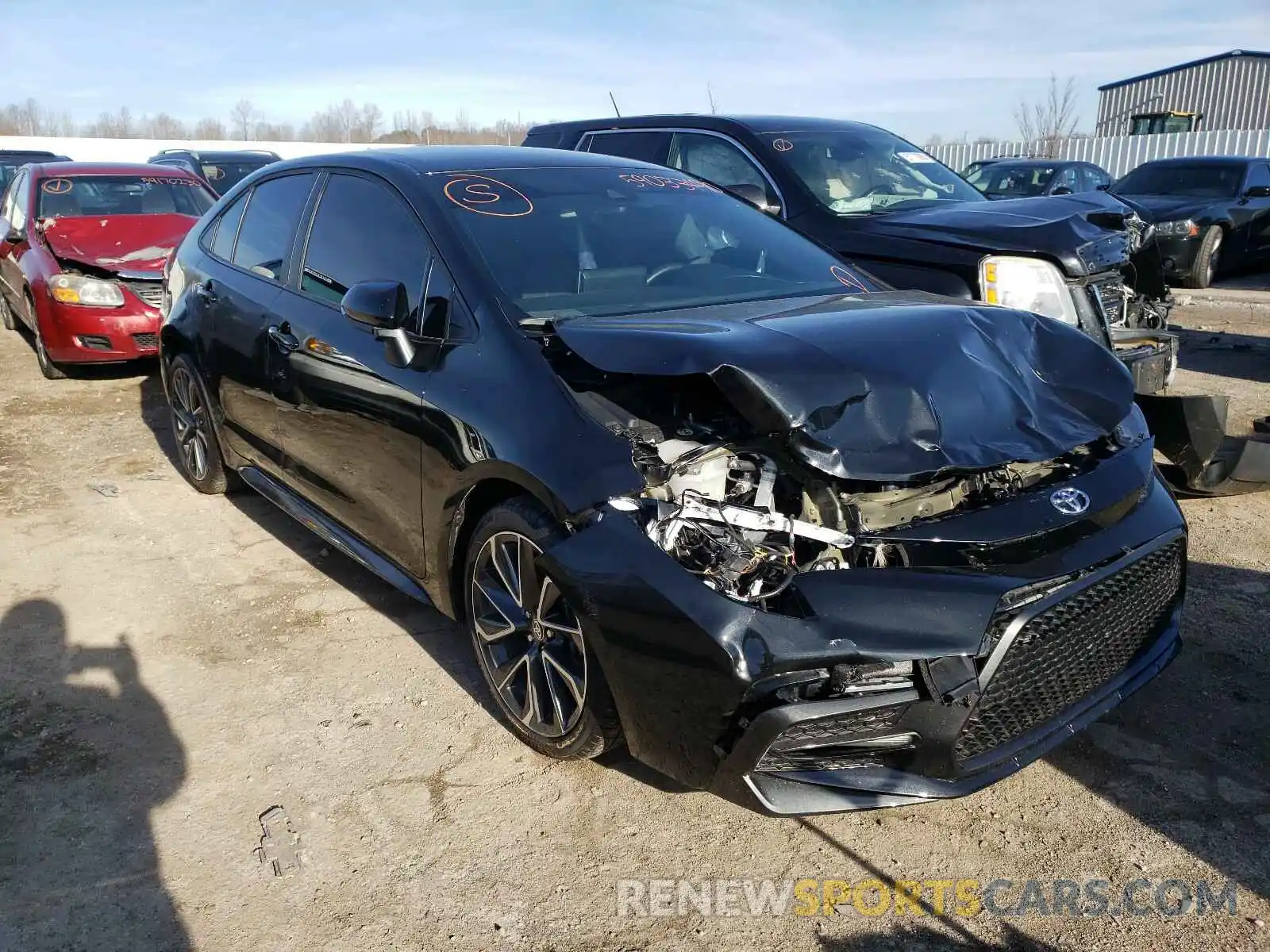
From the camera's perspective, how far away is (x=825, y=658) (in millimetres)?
2350

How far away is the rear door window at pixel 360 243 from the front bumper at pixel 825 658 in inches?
56.0

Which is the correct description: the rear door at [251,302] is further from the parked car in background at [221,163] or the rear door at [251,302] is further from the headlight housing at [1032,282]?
the parked car in background at [221,163]

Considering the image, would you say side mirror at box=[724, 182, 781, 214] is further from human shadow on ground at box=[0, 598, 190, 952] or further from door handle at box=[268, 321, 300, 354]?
human shadow on ground at box=[0, 598, 190, 952]

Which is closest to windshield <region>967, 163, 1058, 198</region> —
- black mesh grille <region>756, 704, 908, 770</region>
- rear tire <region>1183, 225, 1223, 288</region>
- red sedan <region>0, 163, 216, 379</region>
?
rear tire <region>1183, 225, 1223, 288</region>

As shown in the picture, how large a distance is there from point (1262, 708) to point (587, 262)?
8.67 feet

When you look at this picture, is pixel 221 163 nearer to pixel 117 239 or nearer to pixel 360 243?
pixel 117 239

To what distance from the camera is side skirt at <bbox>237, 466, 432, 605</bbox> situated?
12.2ft

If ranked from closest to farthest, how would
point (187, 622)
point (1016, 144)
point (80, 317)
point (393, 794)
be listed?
point (393, 794), point (187, 622), point (80, 317), point (1016, 144)

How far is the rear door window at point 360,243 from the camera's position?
11.7ft

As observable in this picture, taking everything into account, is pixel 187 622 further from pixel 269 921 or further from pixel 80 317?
pixel 80 317

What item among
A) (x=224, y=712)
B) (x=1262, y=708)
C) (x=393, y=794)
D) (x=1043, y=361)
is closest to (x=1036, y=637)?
(x=1043, y=361)

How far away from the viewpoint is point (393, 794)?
3039mm

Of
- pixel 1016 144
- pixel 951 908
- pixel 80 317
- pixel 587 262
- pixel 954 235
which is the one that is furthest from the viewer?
pixel 1016 144

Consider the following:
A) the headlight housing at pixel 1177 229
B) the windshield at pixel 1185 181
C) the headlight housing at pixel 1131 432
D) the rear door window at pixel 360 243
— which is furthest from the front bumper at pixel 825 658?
the windshield at pixel 1185 181
